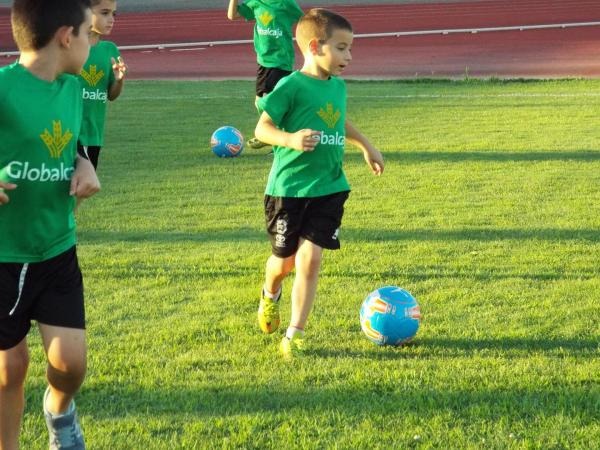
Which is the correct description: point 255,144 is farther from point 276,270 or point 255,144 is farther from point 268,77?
point 276,270

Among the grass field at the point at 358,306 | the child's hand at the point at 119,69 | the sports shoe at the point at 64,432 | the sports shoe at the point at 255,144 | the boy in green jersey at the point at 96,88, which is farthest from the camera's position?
the sports shoe at the point at 255,144

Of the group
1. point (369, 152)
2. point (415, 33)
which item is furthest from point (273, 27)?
point (415, 33)

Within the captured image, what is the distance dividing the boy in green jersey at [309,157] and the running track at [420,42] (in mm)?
16390

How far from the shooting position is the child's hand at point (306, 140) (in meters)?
5.24

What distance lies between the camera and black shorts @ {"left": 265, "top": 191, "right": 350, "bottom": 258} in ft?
18.7

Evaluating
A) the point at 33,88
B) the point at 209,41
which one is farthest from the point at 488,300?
the point at 209,41

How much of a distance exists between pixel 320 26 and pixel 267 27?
22.8ft

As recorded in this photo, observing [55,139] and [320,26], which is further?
[320,26]

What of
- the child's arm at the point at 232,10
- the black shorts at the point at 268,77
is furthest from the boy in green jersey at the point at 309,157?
the black shorts at the point at 268,77

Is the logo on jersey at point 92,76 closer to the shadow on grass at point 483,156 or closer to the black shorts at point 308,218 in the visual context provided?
the black shorts at point 308,218

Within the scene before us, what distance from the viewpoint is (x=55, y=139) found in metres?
3.82

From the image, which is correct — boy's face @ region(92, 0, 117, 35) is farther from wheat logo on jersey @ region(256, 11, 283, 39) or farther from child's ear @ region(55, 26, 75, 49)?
wheat logo on jersey @ region(256, 11, 283, 39)

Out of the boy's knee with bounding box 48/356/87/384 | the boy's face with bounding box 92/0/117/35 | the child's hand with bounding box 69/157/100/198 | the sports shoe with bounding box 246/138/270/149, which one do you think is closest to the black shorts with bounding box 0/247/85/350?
the boy's knee with bounding box 48/356/87/384

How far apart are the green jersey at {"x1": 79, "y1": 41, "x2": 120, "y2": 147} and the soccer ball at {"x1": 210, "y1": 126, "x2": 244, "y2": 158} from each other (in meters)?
4.85
